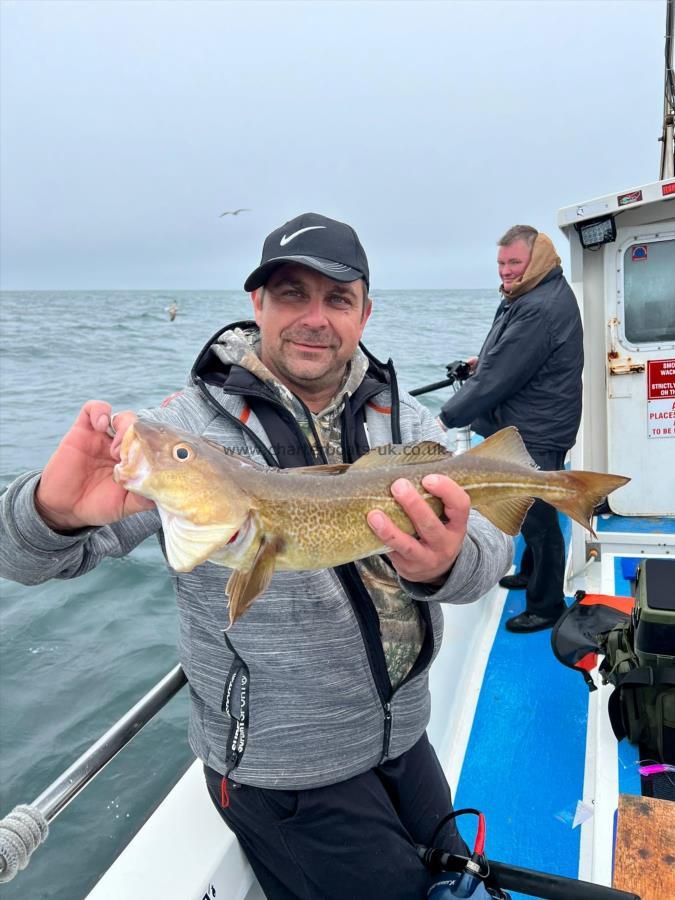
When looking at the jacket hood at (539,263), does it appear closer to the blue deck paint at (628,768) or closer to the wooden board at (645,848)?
the blue deck paint at (628,768)

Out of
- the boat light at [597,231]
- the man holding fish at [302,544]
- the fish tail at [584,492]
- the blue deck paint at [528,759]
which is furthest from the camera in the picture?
the boat light at [597,231]

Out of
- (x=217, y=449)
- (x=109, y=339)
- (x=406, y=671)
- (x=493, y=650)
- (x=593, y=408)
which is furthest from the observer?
(x=109, y=339)

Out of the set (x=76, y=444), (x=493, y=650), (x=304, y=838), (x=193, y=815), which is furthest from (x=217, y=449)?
(x=493, y=650)

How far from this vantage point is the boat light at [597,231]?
5719 mm

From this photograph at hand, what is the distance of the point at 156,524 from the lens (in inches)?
84.6

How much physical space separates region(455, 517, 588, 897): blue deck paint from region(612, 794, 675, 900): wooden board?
4.42 ft

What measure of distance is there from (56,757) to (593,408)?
588 cm

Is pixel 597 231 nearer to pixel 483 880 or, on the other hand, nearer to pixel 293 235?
pixel 293 235

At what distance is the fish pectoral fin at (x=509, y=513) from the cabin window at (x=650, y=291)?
15.8 ft

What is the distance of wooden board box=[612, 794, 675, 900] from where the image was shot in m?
1.81

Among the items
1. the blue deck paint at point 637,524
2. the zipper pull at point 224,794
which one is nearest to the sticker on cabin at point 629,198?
the blue deck paint at point 637,524

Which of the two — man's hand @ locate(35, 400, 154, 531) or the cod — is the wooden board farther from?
man's hand @ locate(35, 400, 154, 531)

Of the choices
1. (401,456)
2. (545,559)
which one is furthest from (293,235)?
(545,559)

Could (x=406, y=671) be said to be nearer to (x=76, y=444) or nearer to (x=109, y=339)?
(x=76, y=444)
